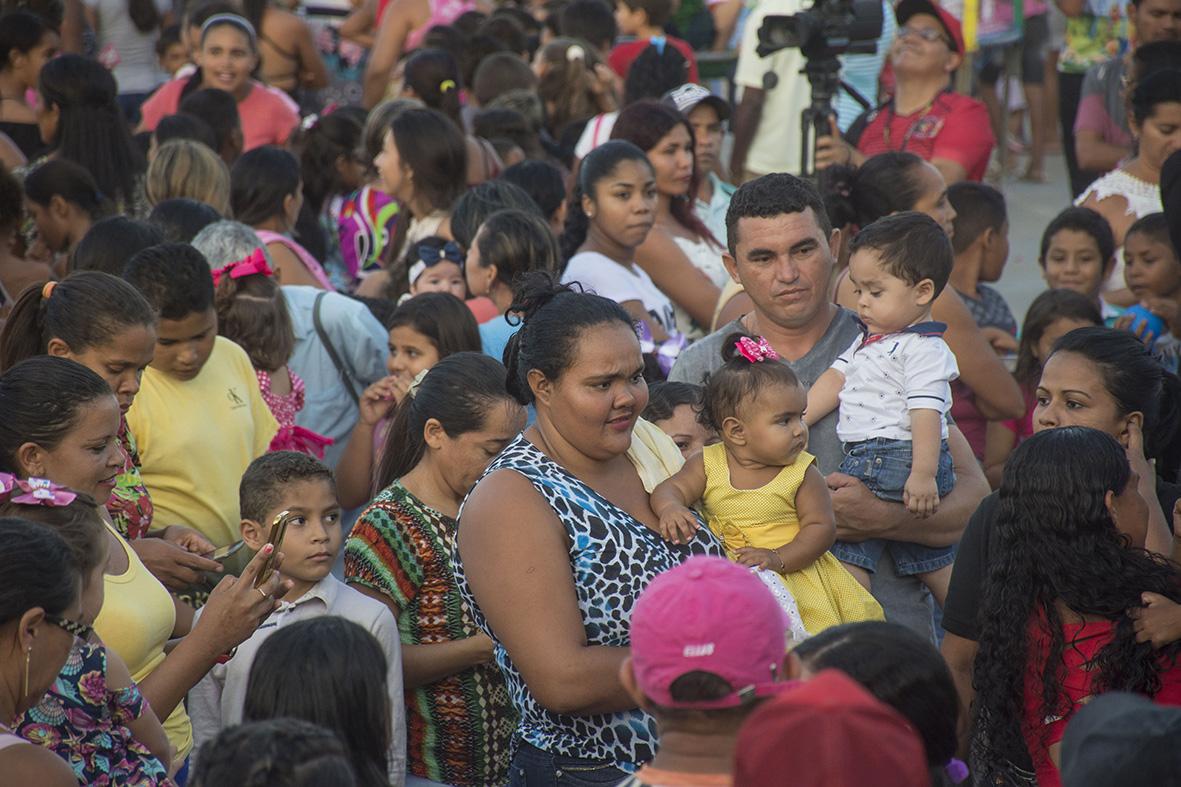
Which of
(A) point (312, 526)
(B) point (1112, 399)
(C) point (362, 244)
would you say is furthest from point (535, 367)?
(C) point (362, 244)

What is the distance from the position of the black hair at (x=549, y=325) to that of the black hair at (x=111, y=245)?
1880 millimetres

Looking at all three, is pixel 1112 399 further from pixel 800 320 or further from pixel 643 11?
pixel 643 11

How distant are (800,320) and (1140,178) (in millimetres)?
3509

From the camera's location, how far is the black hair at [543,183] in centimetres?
674

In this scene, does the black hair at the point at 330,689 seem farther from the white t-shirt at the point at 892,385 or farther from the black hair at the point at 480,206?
the black hair at the point at 480,206

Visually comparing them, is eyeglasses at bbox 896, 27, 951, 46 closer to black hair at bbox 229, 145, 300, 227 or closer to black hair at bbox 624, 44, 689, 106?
black hair at bbox 624, 44, 689, 106

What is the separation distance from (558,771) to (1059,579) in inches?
48.5

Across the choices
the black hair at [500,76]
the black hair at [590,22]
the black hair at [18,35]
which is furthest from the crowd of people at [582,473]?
the black hair at [590,22]

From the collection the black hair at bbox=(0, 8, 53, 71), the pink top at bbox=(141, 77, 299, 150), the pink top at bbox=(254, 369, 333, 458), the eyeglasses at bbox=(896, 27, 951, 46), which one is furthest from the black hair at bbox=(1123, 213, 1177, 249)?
the black hair at bbox=(0, 8, 53, 71)

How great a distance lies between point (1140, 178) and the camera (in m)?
6.93

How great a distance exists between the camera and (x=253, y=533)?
13.0ft

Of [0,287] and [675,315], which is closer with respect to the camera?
[0,287]

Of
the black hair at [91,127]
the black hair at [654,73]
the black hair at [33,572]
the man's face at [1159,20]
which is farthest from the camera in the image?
the black hair at [654,73]

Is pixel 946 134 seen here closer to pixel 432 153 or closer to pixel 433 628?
pixel 432 153
